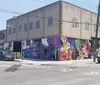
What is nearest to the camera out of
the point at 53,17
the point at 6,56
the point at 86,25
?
the point at 6,56

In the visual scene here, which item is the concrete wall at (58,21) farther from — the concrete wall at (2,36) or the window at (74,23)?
the concrete wall at (2,36)

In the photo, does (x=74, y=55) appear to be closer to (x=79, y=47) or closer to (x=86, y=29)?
(x=79, y=47)

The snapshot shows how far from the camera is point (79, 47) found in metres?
40.3

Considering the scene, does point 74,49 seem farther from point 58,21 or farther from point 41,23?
point 41,23

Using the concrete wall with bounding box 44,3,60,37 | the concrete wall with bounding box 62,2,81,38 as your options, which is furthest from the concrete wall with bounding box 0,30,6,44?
the concrete wall with bounding box 62,2,81,38

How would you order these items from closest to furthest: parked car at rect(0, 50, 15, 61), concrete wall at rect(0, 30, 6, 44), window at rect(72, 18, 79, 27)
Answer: parked car at rect(0, 50, 15, 61)
window at rect(72, 18, 79, 27)
concrete wall at rect(0, 30, 6, 44)

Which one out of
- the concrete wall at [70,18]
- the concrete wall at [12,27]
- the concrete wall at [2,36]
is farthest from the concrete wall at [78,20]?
the concrete wall at [2,36]

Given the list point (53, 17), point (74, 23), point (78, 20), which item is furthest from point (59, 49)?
point (78, 20)

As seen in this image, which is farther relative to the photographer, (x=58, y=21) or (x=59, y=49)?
(x=58, y=21)

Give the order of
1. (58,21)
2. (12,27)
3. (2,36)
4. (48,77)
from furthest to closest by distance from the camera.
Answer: (2,36) → (12,27) → (58,21) → (48,77)

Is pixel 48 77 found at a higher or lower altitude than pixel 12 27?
lower

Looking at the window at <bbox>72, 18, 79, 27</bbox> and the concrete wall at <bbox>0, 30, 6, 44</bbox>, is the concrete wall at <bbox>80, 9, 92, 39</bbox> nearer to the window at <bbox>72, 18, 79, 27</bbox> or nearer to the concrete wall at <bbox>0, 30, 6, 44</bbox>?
the window at <bbox>72, 18, 79, 27</bbox>

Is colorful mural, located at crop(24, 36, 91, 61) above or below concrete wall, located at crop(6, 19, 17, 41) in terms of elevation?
below

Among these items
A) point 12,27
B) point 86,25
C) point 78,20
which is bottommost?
point 86,25
